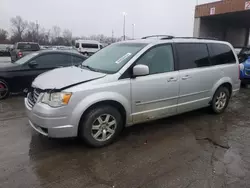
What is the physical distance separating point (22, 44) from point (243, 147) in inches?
805

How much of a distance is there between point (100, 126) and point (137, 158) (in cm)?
75

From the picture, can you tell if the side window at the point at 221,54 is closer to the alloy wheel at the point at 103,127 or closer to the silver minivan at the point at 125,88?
the silver minivan at the point at 125,88

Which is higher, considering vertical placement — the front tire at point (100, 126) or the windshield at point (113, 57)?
the windshield at point (113, 57)

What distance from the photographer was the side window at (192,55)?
4289 millimetres

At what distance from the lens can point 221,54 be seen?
16.6 feet

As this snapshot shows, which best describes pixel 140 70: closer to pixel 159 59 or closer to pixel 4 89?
pixel 159 59

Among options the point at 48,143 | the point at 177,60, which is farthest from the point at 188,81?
the point at 48,143

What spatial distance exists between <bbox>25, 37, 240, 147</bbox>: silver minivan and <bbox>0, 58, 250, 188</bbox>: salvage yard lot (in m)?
0.35

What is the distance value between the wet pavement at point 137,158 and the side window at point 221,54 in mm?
1488

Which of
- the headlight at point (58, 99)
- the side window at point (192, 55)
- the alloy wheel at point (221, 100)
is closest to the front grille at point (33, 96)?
the headlight at point (58, 99)

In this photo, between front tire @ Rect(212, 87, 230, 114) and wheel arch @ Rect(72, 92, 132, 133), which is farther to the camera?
front tire @ Rect(212, 87, 230, 114)

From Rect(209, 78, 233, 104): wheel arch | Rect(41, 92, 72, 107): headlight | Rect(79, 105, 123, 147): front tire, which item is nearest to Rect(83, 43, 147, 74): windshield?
Rect(79, 105, 123, 147): front tire

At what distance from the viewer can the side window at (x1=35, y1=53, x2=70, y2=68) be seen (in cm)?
660

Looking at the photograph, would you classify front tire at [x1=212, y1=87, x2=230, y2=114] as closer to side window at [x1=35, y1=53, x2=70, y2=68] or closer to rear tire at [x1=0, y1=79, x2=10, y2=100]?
side window at [x1=35, y1=53, x2=70, y2=68]
